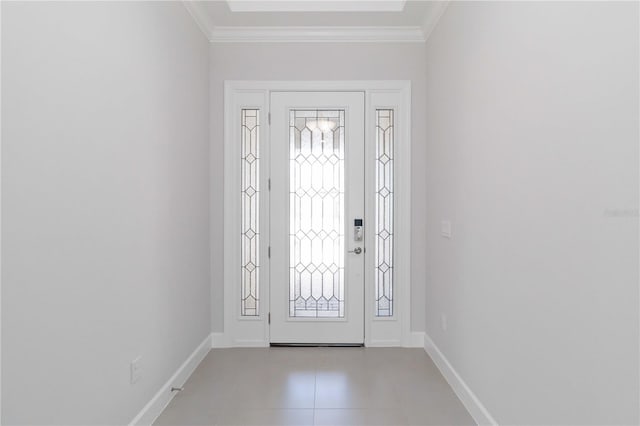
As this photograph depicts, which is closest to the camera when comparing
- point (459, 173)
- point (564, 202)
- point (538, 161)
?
point (564, 202)

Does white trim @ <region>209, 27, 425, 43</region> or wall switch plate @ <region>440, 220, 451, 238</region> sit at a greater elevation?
white trim @ <region>209, 27, 425, 43</region>

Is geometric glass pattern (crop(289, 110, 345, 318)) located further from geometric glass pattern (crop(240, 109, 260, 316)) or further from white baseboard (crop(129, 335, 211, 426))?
white baseboard (crop(129, 335, 211, 426))

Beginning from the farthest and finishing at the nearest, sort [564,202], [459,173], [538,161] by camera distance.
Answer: [459,173] < [538,161] < [564,202]

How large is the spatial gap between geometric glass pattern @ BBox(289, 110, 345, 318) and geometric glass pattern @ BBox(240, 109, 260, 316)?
304 mm

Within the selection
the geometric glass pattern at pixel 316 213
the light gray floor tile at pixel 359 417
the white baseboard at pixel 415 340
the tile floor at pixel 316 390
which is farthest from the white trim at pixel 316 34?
the light gray floor tile at pixel 359 417

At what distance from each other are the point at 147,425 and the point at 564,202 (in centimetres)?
237

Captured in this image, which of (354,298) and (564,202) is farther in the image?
(354,298)

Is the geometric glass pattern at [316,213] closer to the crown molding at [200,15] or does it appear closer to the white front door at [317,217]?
the white front door at [317,217]

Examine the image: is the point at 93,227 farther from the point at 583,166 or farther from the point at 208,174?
the point at 583,166

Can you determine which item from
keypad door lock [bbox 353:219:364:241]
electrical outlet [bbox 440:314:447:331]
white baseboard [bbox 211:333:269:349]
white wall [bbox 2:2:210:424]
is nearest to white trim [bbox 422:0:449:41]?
keypad door lock [bbox 353:219:364:241]

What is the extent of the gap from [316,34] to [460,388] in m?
2.95

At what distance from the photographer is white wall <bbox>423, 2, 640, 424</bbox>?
1.17 metres

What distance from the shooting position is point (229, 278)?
3.34 meters

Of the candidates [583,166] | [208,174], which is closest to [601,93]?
[583,166]
